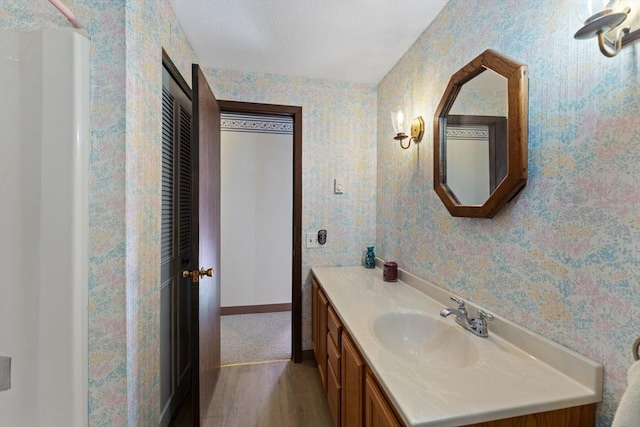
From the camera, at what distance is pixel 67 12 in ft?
3.32

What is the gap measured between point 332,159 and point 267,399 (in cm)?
188

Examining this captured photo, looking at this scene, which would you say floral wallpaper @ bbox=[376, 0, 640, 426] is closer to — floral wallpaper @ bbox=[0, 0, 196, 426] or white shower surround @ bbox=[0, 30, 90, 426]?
floral wallpaper @ bbox=[0, 0, 196, 426]

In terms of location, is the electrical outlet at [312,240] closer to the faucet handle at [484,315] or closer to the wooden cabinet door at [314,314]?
the wooden cabinet door at [314,314]

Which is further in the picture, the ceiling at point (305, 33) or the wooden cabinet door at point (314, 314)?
the wooden cabinet door at point (314, 314)

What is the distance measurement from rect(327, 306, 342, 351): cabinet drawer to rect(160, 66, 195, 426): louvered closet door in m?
0.97

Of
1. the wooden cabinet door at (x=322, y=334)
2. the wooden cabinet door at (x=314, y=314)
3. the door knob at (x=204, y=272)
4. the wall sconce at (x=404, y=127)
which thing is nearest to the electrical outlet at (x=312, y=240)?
the wooden cabinet door at (x=314, y=314)

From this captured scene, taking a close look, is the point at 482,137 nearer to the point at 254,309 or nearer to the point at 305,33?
the point at 305,33

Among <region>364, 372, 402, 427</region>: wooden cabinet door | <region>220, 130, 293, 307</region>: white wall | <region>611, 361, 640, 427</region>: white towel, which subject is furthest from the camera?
<region>220, 130, 293, 307</region>: white wall

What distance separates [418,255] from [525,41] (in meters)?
1.17

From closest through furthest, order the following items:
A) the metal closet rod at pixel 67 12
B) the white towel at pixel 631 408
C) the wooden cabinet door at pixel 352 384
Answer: the white towel at pixel 631 408 < the metal closet rod at pixel 67 12 < the wooden cabinet door at pixel 352 384

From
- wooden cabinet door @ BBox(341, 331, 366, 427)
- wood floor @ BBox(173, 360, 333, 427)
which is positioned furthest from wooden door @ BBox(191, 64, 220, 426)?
wooden cabinet door @ BBox(341, 331, 366, 427)

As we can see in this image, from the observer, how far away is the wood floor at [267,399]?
172cm

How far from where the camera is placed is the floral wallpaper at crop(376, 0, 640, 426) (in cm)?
75

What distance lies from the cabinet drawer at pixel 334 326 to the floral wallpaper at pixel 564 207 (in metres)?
0.62
